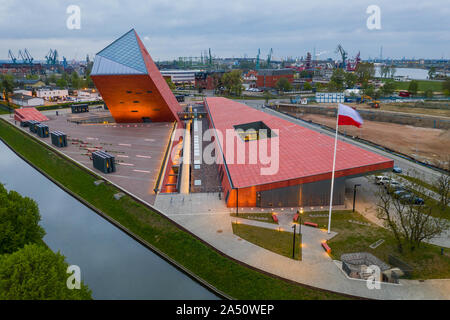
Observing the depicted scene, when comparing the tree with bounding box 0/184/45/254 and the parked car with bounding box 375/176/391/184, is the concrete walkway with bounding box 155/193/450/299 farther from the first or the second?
the parked car with bounding box 375/176/391/184

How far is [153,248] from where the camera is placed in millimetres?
24688

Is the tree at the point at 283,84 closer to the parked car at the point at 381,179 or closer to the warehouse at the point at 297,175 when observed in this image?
the warehouse at the point at 297,175

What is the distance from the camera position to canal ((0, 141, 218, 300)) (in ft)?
68.0

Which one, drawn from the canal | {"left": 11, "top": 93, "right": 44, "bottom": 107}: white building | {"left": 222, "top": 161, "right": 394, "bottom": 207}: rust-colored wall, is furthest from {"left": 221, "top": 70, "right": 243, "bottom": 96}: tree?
the canal

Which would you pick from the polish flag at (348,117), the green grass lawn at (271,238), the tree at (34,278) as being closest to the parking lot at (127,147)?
the green grass lawn at (271,238)

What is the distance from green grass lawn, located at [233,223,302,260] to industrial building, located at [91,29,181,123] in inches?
1448

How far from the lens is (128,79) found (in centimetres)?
5353

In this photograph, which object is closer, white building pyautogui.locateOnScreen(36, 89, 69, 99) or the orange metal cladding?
the orange metal cladding

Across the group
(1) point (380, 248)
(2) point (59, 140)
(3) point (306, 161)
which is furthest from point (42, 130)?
(1) point (380, 248)

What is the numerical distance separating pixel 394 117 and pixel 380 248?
62788mm

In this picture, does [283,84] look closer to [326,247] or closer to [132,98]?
[132,98]

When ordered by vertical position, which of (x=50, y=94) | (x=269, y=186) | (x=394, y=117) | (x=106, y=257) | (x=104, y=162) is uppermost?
(x=50, y=94)
